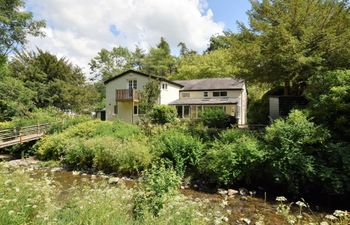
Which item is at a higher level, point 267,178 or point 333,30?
point 333,30

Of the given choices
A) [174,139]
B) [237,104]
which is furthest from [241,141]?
[237,104]

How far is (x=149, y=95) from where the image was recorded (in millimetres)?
27641

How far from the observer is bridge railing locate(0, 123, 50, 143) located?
1881cm

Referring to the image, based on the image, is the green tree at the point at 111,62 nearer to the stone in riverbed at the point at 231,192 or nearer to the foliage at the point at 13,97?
the foliage at the point at 13,97

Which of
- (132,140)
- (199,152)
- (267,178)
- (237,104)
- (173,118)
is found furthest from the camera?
(237,104)

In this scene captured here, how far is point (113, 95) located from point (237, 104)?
13.7 metres

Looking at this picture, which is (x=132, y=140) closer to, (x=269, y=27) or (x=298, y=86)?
(x=269, y=27)

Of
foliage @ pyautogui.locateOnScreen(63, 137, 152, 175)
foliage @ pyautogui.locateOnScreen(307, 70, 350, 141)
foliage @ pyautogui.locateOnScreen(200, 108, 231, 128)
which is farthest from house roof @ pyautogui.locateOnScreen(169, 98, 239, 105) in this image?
foliage @ pyautogui.locateOnScreen(307, 70, 350, 141)

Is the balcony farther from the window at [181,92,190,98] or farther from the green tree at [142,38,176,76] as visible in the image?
the green tree at [142,38,176,76]

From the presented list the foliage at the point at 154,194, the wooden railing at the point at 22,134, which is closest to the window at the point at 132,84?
the wooden railing at the point at 22,134

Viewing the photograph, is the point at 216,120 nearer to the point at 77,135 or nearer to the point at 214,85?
the point at 77,135

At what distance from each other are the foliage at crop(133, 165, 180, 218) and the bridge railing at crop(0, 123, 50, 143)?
49.2ft

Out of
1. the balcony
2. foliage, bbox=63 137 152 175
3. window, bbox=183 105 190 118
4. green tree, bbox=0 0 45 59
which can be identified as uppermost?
green tree, bbox=0 0 45 59

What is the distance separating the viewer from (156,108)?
83.6 ft
